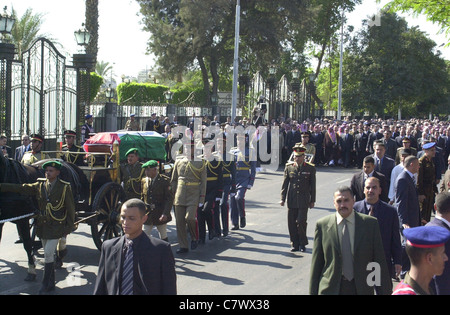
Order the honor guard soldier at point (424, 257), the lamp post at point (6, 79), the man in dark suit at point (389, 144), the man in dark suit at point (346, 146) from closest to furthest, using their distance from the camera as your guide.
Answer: the honor guard soldier at point (424, 257)
the lamp post at point (6, 79)
the man in dark suit at point (389, 144)
the man in dark suit at point (346, 146)

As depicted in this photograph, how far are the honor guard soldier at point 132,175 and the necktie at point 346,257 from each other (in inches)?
215

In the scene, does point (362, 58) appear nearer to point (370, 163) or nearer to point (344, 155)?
point (344, 155)

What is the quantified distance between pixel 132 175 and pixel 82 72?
11.3 m

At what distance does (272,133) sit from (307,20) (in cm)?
2107

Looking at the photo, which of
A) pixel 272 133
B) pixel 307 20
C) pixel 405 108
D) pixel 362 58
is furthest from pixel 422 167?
pixel 405 108

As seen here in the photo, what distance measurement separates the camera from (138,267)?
4387 mm

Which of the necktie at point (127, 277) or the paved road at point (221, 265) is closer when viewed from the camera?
the necktie at point (127, 277)

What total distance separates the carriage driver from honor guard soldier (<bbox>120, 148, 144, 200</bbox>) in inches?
85.9

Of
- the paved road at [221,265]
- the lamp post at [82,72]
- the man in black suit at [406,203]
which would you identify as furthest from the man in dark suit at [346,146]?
the man in black suit at [406,203]

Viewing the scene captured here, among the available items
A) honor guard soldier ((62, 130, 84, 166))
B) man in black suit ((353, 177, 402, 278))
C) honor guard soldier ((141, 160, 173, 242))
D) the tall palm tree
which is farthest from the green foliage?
man in black suit ((353, 177, 402, 278))

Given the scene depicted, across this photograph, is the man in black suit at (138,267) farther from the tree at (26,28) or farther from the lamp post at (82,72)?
the tree at (26,28)

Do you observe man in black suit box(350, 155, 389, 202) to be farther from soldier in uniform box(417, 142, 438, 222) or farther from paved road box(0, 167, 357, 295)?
soldier in uniform box(417, 142, 438, 222)

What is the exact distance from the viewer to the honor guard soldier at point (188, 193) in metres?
9.92

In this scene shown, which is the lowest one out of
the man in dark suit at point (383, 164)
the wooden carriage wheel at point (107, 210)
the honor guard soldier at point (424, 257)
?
the wooden carriage wheel at point (107, 210)
